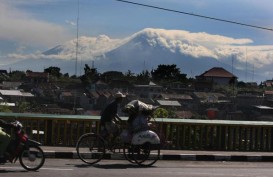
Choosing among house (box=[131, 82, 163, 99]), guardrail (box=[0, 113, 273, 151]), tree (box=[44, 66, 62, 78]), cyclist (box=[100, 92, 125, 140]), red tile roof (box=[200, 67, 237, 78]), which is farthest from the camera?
red tile roof (box=[200, 67, 237, 78])

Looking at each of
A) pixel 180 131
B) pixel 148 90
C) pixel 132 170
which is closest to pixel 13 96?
pixel 148 90

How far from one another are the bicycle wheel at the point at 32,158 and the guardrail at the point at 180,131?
14.6 ft

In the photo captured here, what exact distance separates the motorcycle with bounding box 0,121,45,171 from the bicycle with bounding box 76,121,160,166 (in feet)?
5.49

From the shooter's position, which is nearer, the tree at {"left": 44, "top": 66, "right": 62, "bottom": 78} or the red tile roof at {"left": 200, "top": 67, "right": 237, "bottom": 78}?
the tree at {"left": 44, "top": 66, "right": 62, "bottom": 78}

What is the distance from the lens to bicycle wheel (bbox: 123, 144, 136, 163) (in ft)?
42.0

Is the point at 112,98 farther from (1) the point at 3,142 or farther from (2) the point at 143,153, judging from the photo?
(1) the point at 3,142

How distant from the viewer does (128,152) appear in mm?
12852

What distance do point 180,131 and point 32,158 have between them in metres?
6.66

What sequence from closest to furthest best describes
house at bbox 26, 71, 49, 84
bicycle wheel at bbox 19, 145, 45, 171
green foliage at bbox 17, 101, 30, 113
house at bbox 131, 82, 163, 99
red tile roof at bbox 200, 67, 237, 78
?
bicycle wheel at bbox 19, 145, 45, 171 < green foliage at bbox 17, 101, 30, 113 < house at bbox 131, 82, 163, 99 < house at bbox 26, 71, 49, 84 < red tile roof at bbox 200, 67, 237, 78

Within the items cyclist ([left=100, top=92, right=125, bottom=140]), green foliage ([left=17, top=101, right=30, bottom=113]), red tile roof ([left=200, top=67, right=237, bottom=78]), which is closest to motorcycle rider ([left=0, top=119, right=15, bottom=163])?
cyclist ([left=100, top=92, right=125, bottom=140])

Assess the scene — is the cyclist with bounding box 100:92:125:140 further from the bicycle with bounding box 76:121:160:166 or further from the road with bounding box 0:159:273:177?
the road with bounding box 0:159:273:177

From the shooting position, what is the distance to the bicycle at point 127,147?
1257 cm

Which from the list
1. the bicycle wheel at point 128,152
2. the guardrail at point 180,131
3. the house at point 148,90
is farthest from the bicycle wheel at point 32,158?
the house at point 148,90

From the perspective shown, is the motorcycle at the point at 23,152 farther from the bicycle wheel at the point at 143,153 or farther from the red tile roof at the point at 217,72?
the red tile roof at the point at 217,72
